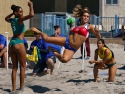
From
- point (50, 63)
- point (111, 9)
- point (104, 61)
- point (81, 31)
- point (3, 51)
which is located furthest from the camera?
point (111, 9)

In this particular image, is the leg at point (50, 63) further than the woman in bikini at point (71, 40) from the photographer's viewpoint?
Yes

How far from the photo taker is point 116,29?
2058cm

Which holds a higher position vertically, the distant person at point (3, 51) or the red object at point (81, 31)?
the red object at point (81, 31)

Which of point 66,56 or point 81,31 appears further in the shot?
point 81,31

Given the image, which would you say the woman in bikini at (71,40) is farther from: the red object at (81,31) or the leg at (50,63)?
the leg at (50,63)

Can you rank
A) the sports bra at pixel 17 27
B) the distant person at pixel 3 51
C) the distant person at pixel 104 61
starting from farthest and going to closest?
1. the distant person at pixel 3 51
2. the distant person at pixel 104 61
3. the sports bra at pixel 17 27

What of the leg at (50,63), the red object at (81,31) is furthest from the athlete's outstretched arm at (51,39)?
the leg at (50,63)

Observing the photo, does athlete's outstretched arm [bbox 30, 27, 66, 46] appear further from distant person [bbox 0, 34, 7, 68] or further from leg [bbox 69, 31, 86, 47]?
distant person [bbox 0, 34, 7, 68]

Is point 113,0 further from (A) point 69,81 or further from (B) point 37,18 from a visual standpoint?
(A) point 69,81

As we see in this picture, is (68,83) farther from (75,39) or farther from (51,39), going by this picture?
(51,39)

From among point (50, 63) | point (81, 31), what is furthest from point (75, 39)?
point (50, 63)

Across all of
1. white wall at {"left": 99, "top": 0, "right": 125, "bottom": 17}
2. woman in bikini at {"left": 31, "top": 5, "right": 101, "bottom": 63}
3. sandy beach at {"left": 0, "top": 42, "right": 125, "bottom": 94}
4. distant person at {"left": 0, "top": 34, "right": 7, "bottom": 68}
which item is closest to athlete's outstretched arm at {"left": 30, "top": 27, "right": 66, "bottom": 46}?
woman in bikini at {"left": 31, "top": 5, "right": 101, "bottom": 63}

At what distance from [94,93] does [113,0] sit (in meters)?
24.9

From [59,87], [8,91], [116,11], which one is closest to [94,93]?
[59,87]
